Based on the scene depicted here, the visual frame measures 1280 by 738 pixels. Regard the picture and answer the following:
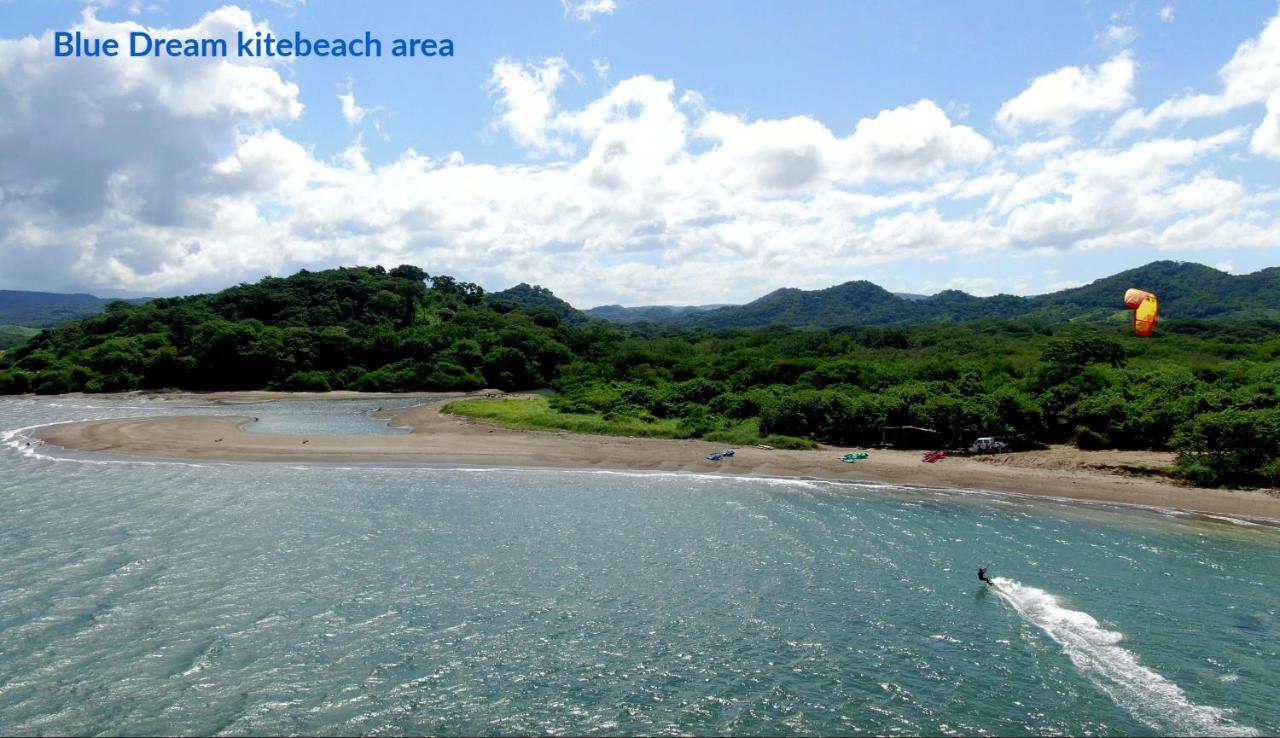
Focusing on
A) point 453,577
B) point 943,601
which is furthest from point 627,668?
point 943,601

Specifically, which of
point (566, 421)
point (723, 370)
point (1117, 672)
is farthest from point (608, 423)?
point (1117, 672)

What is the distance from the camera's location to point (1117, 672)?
63.3 ft

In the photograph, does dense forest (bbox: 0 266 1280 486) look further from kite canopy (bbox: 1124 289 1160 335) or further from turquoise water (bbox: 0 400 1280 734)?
turquoise water (bbox: 0 400 1280 734)

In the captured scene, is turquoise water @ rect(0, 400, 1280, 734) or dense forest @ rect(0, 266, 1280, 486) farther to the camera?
dense forest @ rect(0, 266, 1280, 486)

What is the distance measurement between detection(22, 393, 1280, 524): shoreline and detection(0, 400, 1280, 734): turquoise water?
434 cm

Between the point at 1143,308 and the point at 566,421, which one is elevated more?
the point at 1143,308

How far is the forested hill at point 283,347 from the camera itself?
99.7 m

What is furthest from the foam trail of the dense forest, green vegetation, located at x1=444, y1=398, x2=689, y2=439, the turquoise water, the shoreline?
green vegetation, located at x1=444, y1=398, x2=689, y2=439

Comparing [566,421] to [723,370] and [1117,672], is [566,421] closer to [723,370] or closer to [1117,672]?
[723,370]

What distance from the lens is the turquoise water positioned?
1727cm

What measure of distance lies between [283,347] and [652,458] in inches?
2962

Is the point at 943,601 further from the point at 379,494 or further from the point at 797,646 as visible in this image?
the point at 379,494

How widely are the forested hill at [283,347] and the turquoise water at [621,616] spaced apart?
6846cm

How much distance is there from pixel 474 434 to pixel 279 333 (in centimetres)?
6280
